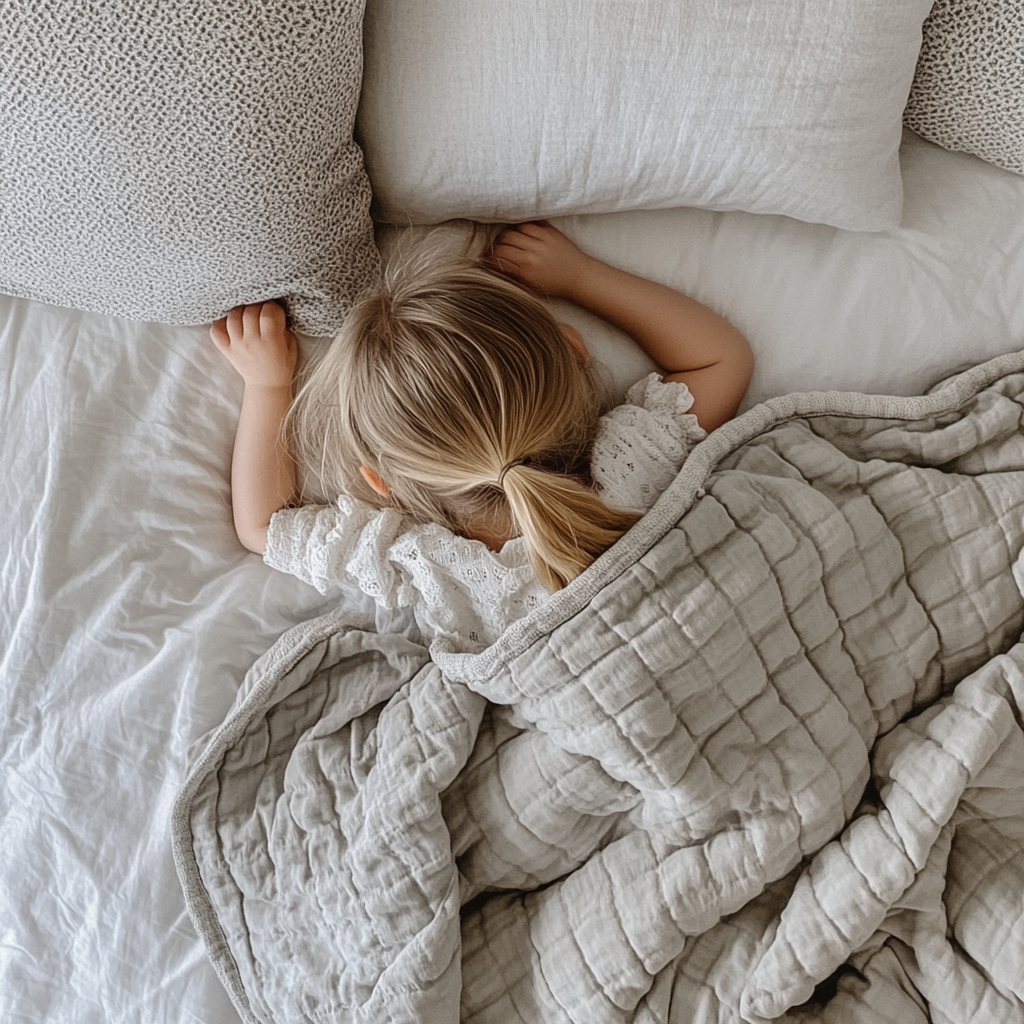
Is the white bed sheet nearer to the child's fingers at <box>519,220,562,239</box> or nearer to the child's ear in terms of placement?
the child's fingers at <box>519,220,562,239</box>

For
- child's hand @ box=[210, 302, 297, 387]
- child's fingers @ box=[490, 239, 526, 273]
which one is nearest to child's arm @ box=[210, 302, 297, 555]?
child's hand @ box=[210, 302, 297, 387]

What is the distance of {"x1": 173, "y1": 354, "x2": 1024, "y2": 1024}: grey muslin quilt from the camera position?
0.80 m

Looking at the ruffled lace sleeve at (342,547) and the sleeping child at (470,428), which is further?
the ruffled lace sleeve at (342,547)

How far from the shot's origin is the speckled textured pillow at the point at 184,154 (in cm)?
72

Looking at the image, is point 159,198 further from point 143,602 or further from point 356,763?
point 356,763

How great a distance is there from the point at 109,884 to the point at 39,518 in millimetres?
391

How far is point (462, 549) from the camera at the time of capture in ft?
2.95

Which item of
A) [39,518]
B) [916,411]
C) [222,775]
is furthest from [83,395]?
[916,411]

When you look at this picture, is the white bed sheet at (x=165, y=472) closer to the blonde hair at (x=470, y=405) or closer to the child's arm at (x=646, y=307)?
the child's arm at (x=646, y=307)

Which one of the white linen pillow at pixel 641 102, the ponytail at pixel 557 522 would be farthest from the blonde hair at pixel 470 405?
the white linen pillow at pixel 641 102

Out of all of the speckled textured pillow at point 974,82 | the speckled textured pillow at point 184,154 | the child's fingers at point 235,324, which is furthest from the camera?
the child's fingers at point 235,324

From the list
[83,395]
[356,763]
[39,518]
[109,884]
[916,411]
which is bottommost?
[109,884]

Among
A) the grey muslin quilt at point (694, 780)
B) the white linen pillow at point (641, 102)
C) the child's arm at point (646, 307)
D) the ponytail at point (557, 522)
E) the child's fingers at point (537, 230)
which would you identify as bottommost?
the grey muslin quilt at point (694, 780)

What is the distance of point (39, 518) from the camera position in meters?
0.96
